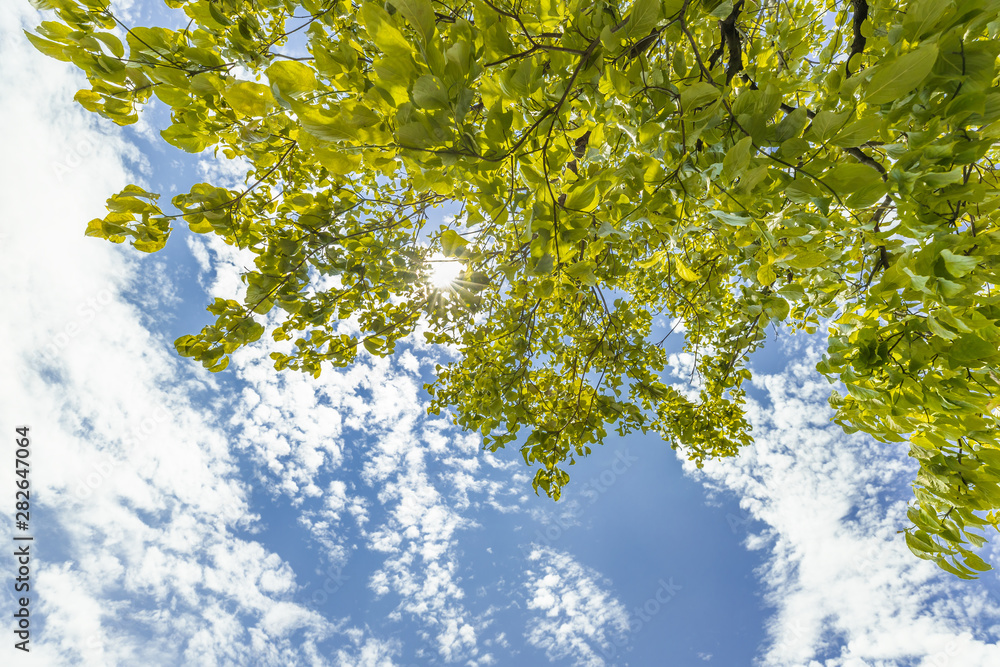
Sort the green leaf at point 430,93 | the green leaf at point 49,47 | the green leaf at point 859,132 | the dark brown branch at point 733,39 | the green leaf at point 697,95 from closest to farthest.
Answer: the green leaf at point 430,93
the green leaf at point 859,132
the green leaf at point 697,95
the green leaf at point 49,47
the dark brown branch at point 733,39

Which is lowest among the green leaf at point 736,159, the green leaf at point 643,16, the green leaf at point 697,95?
the green leaf at point 736,159

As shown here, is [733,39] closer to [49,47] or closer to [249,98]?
[249,98]

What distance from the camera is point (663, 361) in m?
5.18

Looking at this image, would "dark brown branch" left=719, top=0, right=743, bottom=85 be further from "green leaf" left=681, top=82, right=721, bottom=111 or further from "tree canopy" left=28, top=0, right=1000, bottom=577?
"green leaf" left=681, top=82, right=721, bottom=111

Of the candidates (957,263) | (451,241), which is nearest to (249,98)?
(451,241)

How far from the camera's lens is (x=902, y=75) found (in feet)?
3.29

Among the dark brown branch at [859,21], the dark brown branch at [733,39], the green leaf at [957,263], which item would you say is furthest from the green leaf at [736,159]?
the dark brown branch at [859,21]

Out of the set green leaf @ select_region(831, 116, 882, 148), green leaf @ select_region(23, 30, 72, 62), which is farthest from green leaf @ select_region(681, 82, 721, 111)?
green leaf @ select_region(23, 30, 72, 62)

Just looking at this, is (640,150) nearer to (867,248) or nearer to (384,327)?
(867,248)

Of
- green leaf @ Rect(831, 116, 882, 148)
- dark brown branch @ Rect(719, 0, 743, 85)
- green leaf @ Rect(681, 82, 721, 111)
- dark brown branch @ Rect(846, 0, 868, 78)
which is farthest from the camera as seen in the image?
dark brown branch @ Rect(719, 0, 743, 85)

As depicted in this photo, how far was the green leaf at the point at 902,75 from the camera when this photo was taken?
960 mm

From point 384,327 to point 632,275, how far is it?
339 centimetres

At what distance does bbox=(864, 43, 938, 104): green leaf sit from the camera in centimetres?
96

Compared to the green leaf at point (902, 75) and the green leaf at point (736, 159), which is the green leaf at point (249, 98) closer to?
the green leaf at point (736, 159)
